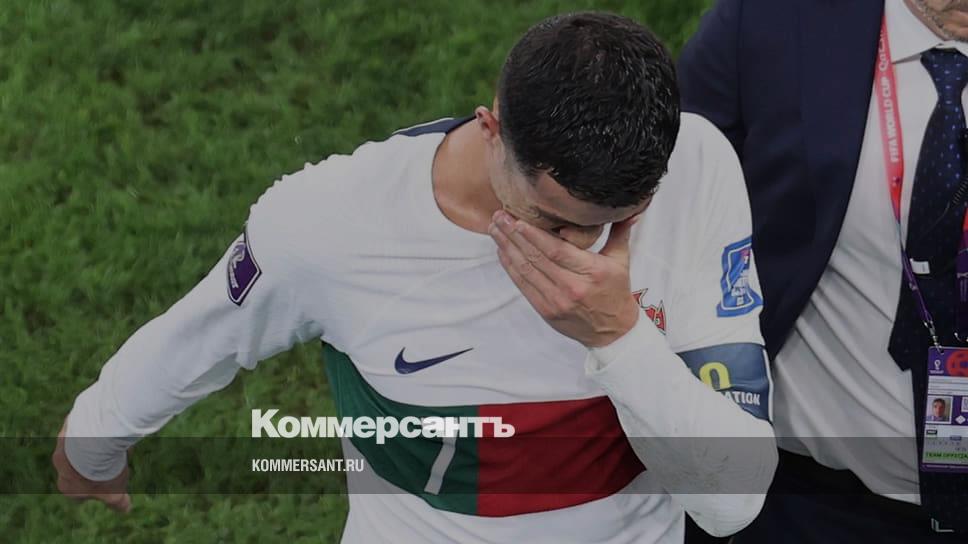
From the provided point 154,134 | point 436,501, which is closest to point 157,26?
point 154,134

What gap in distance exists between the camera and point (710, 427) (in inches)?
93.4

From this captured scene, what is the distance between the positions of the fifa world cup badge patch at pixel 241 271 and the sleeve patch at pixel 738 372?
728 mm

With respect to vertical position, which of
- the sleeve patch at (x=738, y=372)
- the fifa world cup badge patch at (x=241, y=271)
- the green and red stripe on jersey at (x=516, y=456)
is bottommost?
the green and red stripe on jersey at (x=516, y=456)

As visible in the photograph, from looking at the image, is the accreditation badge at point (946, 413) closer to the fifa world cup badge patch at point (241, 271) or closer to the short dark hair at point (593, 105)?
the short dark hair at point (593, 105)

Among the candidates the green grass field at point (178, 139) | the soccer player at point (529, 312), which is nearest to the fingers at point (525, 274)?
the soccer player at point (529, 312)

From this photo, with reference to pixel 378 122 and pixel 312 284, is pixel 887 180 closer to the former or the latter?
pixel 312 284

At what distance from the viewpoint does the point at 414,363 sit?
2555mm

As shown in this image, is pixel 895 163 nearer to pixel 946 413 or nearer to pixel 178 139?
pixel 946 413

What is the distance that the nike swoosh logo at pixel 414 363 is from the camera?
8.32 feet

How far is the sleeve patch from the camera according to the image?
8.07 ft

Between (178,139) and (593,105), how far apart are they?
3561 mm

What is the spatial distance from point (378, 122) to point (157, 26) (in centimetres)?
92

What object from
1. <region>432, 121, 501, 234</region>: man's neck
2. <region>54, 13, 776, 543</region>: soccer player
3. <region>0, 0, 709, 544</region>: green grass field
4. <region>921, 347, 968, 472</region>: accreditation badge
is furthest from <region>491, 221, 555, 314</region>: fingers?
<region>0, 0, 709, 544</region>: green grass field

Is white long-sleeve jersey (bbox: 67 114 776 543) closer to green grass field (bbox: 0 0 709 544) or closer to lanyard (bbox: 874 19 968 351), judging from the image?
lanyard (bbox: 874 19 968 351)
